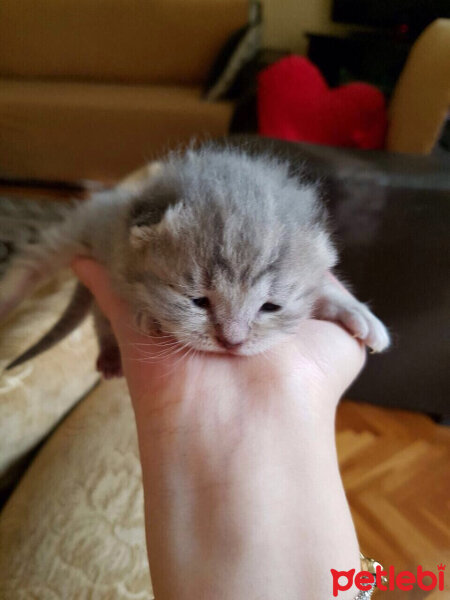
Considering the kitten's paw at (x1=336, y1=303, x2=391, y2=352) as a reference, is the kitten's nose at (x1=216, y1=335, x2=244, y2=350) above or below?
above

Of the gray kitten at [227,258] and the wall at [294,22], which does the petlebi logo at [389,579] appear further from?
the wall at [294,22]

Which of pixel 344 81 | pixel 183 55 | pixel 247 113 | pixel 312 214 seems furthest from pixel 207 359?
pixel 183 55

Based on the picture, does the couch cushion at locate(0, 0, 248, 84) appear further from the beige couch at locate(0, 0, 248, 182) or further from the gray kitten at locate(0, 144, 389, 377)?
the gray kitten at locate(0, 144, 389, 377)

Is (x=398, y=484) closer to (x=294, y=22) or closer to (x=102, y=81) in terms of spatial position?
(x=102, y=81)

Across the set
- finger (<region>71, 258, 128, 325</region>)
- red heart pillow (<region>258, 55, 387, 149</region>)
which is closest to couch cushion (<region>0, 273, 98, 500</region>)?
finger (<region>71, 258, 128, 325</region>)

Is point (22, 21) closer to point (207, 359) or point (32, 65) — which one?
point (32, 65)

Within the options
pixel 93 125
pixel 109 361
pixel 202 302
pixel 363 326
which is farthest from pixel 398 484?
pixel 93 125
